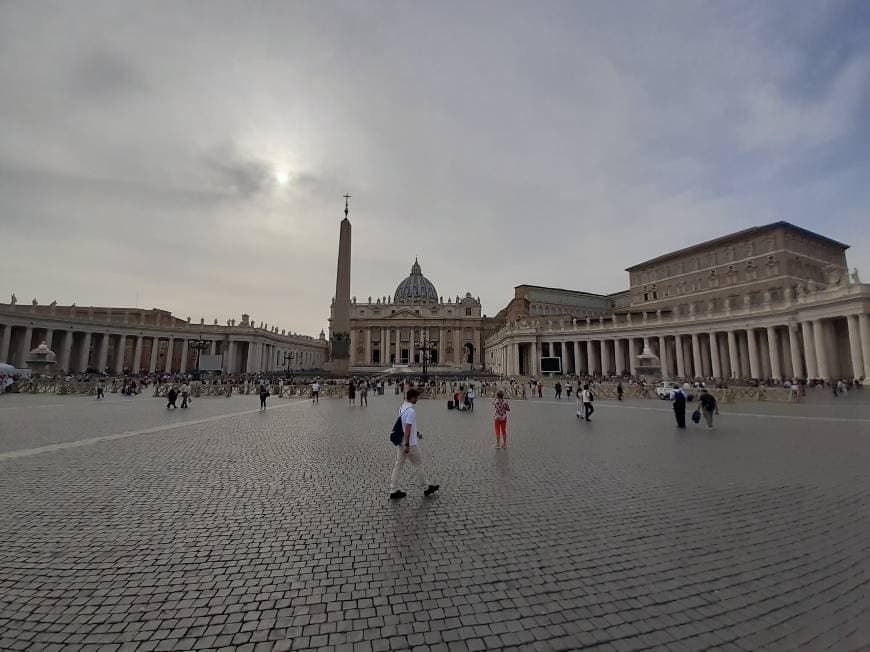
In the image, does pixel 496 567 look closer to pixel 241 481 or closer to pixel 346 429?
pixel 241 481

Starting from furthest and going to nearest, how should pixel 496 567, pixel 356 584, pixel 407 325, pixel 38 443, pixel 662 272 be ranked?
pixel 407 325 → pixel 662 272 → pixel 38 443 → pixel 496 567 → pixel 356 584

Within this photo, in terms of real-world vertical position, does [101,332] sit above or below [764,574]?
above

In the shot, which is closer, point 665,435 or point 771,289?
point 665,435

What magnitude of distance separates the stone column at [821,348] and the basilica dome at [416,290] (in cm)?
8671

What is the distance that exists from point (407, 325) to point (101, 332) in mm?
57349

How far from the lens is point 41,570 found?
3566mm

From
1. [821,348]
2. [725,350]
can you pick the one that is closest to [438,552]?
[821,348]

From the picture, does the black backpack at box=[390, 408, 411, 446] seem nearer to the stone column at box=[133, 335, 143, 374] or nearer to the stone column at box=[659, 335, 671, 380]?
the stone column at box=[659, 335, 671, 380]

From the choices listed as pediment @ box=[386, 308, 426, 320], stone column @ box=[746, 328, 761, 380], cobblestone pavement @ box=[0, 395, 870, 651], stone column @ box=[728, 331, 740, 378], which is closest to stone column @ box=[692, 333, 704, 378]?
stone column @ box=[728, 331, 740, 378]

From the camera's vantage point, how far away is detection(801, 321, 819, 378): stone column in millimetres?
33719

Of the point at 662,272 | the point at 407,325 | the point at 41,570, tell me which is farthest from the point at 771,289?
the point at 407,325

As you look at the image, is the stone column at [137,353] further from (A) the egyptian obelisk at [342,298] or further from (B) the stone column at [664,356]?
(B) the stone column at [664,356]

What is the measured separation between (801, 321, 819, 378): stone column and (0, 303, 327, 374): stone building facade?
55330mm

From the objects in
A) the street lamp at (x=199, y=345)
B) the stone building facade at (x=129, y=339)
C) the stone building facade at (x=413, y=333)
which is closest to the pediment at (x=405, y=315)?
the stone building facade at (x=413, y=333)
